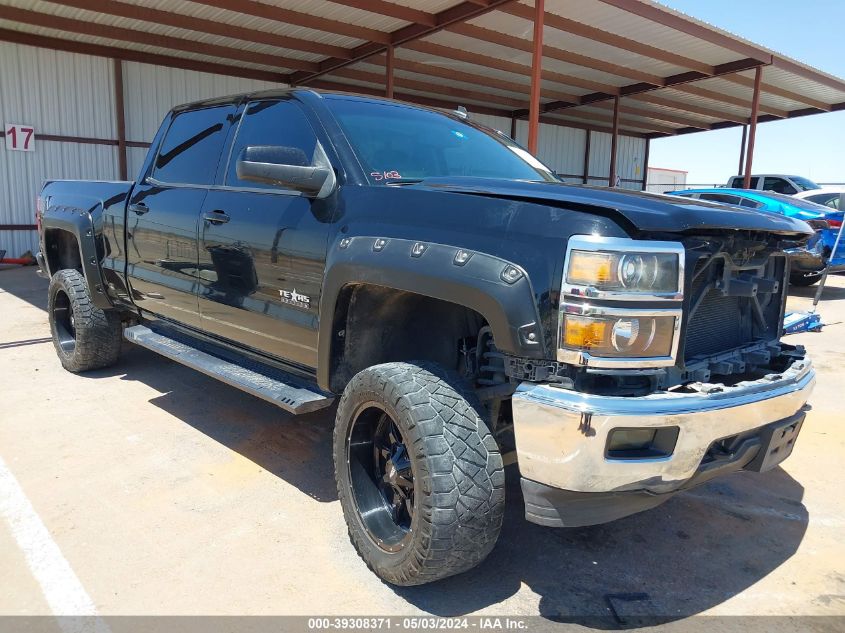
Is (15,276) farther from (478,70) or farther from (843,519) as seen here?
(843,519)

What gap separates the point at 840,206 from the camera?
477 inches

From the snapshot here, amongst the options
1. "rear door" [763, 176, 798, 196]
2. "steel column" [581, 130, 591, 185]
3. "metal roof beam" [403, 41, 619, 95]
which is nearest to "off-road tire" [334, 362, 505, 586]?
"metal roof beam" [403, 41, 619, 95]

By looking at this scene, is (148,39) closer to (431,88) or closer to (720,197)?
(431,88)

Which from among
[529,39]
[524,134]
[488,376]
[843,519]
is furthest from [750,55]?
[488,376]

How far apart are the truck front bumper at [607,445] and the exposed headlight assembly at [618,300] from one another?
0.14 meters

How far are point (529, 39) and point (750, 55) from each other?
4.56 m

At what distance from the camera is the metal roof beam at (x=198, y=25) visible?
10.7m

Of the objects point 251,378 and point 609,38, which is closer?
point 251,378

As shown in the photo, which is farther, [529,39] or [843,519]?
[529,39]

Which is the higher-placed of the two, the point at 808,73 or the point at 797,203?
the point at 808,73

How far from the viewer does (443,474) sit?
2.28m

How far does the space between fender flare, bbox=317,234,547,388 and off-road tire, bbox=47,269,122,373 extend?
3.13 metres

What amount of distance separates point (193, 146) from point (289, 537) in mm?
2627

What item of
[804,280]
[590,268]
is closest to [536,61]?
[804,280]
